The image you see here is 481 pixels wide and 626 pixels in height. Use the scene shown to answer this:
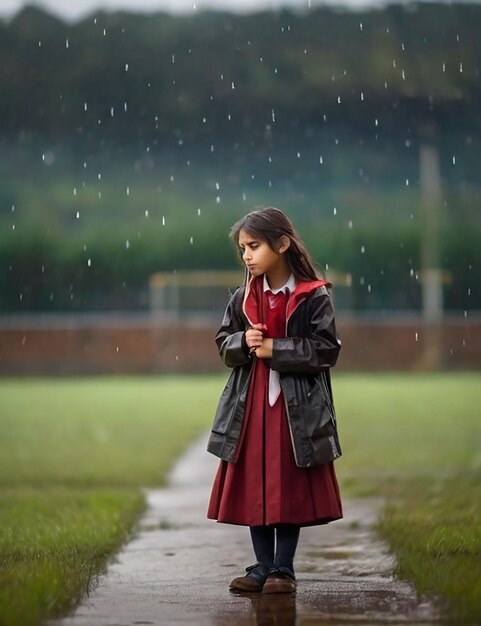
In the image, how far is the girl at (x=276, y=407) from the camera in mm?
4980

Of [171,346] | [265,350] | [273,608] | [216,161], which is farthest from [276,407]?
[216,161]

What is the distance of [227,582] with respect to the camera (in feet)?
17.8

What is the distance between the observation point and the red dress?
4980 millimetres

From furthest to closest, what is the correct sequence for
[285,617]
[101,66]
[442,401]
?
[101,66] < [442,401] < [285,617]

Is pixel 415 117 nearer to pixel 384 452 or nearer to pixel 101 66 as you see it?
pixel 101 66

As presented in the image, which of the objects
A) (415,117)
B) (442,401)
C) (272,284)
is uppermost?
(415,117)

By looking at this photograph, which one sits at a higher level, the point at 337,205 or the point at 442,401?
the point at 337,205

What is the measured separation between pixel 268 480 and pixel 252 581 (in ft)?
1.28

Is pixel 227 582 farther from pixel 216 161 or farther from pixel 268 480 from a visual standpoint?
pixel 216 161

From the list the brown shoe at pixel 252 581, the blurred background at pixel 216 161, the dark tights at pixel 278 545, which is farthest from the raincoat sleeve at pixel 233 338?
the blurred background at pixel 216 161

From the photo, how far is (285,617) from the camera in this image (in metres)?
4.55

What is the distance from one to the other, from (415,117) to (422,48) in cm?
217

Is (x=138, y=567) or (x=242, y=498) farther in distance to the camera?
(x=138, y=567)

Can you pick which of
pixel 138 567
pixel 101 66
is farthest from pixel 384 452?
pixel 101 66
